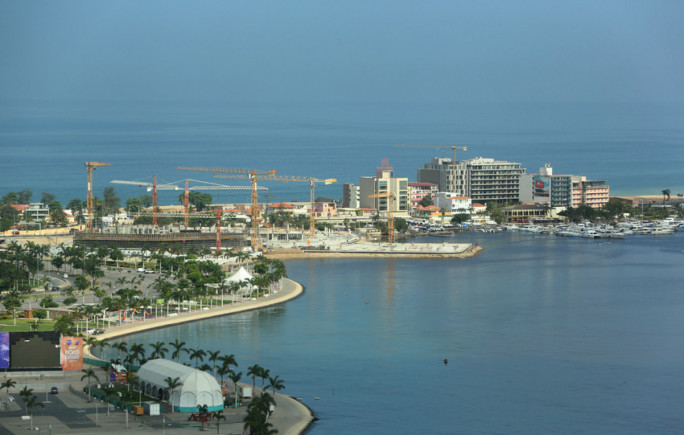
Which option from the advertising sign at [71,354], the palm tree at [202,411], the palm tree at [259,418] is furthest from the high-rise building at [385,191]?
the palm tree at [259,418]

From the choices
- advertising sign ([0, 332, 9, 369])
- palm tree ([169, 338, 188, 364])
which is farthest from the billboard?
advertising sign ([0, 332, 9, 369])

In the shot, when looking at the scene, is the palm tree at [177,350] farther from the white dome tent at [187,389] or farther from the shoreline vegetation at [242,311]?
the white dome tent at [187,389]

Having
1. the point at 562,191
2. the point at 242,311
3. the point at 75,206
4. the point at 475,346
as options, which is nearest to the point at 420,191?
the point at 562,191

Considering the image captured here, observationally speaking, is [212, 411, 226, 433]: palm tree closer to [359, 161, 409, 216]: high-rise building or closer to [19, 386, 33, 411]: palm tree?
[19, 386, 33, 411]: palm tree

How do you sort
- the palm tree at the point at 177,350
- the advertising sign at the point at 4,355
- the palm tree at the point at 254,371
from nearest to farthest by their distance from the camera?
the palm tree at the point at 254,371, the advertising sign at the point at 4,355, the palm tree at the point at 177,350

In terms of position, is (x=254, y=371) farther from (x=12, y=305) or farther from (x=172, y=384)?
(x=12, y=305)

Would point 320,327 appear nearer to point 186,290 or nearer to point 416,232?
point 186,290
